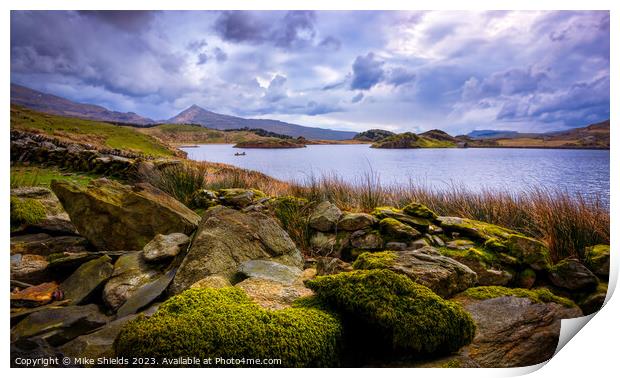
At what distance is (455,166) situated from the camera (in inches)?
256

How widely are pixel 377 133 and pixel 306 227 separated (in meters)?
1.74

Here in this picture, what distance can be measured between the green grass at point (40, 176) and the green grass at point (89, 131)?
0.47m

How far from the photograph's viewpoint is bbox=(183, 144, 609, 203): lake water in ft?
15.9

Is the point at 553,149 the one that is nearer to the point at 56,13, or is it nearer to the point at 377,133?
the point at 377,133

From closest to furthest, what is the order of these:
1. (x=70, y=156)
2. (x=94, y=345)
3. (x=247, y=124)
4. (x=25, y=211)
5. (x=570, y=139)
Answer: (x=94, y=345), (x=25, y=211), (x=570, y=139), (x=70, y=156), (x=247, y=124)

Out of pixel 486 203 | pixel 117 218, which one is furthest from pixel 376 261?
pixel 486 203

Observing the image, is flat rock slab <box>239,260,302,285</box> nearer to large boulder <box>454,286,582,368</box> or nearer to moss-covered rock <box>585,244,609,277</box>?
large boulder <box>454,286,582,368</box>

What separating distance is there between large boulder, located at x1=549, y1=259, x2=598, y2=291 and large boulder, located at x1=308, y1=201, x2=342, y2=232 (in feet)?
8.24

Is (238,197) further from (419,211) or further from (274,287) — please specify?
(274,287)

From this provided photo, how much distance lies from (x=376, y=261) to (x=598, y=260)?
2543mm

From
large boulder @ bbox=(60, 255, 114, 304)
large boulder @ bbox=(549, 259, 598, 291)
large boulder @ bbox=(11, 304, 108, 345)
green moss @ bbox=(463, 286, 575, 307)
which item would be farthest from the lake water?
large boulder @ bbox=(11, 304, 108, 345)
